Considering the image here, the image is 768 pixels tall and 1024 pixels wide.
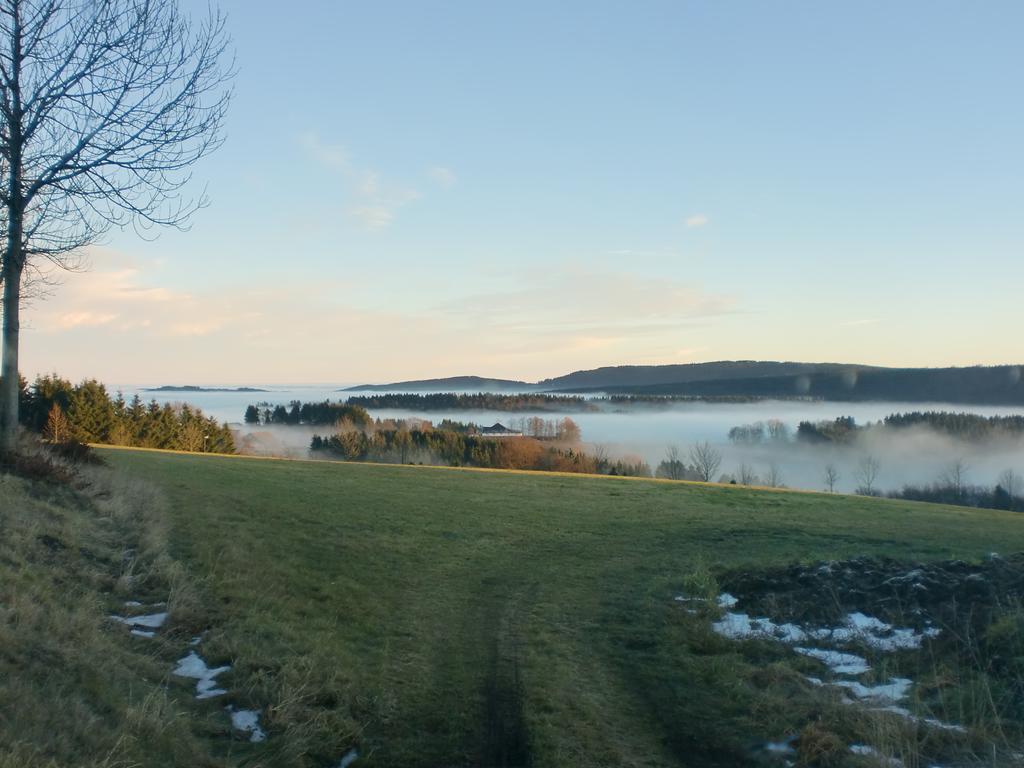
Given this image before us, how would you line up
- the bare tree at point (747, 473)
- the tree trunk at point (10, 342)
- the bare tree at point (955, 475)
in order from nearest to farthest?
the tree trunk at point (10, 342) < the bare tree at point (955, 475) < the bare tree at point (747, 473)

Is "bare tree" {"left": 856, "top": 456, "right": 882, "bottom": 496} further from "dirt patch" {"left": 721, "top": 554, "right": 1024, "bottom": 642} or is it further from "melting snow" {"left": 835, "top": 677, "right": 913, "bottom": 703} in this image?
"melting snow" {"left": 835, "top": 677, "right": 913, "bottom": 703}

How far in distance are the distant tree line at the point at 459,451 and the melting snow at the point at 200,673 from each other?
57.8m

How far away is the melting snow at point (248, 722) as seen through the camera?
617cm

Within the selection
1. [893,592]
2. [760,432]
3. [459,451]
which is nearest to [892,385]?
[760,432]

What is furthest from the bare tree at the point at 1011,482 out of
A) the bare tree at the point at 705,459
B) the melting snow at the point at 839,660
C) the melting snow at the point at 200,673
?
the melting snow at the point at 200,673

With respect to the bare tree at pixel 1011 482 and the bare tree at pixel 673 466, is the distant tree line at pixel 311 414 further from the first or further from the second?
the bare tree at pixel 1011 482

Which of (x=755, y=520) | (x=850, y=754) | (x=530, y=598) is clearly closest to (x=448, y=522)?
(x=530, y=598)

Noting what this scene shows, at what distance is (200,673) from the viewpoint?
23.6 feet

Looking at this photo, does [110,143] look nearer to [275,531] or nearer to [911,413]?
[275,531]

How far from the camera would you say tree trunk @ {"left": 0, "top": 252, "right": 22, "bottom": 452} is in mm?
14250

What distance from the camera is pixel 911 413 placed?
58.8m

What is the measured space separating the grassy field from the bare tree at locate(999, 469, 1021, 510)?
2298 inches

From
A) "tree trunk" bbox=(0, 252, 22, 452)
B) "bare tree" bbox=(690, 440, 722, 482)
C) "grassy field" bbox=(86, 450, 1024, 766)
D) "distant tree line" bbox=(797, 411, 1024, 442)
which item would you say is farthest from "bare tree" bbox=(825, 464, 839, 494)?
"tree trunk" bbox=(0, 252, 22, 452)

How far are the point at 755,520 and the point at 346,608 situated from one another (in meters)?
14.1
